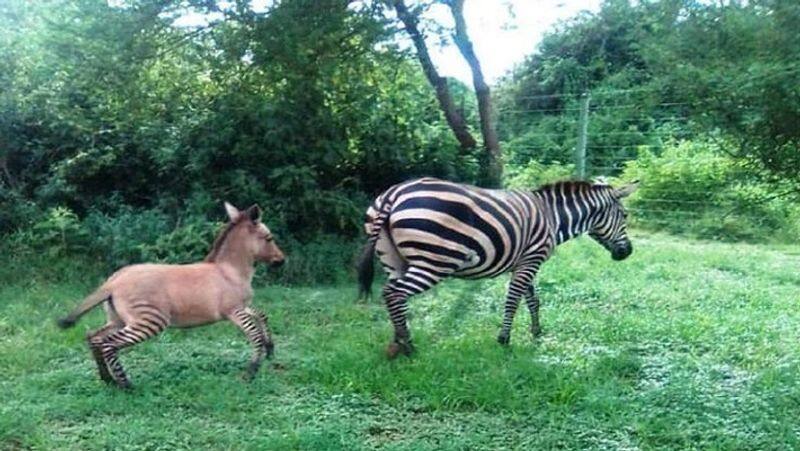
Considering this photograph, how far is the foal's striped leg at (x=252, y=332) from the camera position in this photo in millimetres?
5082

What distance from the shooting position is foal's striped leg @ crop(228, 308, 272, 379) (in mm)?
5082

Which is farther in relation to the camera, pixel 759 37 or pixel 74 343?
pixel 74 343

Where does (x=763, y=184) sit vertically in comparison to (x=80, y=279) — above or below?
above

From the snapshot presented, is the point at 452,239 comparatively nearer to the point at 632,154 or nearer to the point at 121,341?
the point at 121,341

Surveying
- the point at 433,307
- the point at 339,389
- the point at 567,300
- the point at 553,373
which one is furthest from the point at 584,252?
the point at 339,389

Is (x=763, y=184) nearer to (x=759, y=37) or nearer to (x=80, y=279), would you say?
(x=759, y=37)

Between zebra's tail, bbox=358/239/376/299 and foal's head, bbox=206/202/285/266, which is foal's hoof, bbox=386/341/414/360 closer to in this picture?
zebra's tail, bbox=358/239/376/299

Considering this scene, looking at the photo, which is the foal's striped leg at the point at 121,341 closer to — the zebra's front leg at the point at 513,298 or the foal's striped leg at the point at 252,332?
the foal's striped leg at the point at 252,332

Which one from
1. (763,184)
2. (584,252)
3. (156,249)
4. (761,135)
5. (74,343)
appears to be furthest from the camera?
(584,252)

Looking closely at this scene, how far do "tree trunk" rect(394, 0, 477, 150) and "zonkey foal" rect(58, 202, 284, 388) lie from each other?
4728 millimetres

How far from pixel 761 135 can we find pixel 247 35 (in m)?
6.17

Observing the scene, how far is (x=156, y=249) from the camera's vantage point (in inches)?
321

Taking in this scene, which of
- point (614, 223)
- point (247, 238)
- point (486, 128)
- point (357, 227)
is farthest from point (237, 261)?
point (486, 128)

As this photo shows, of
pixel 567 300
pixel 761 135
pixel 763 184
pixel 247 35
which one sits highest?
pixel 247 35
